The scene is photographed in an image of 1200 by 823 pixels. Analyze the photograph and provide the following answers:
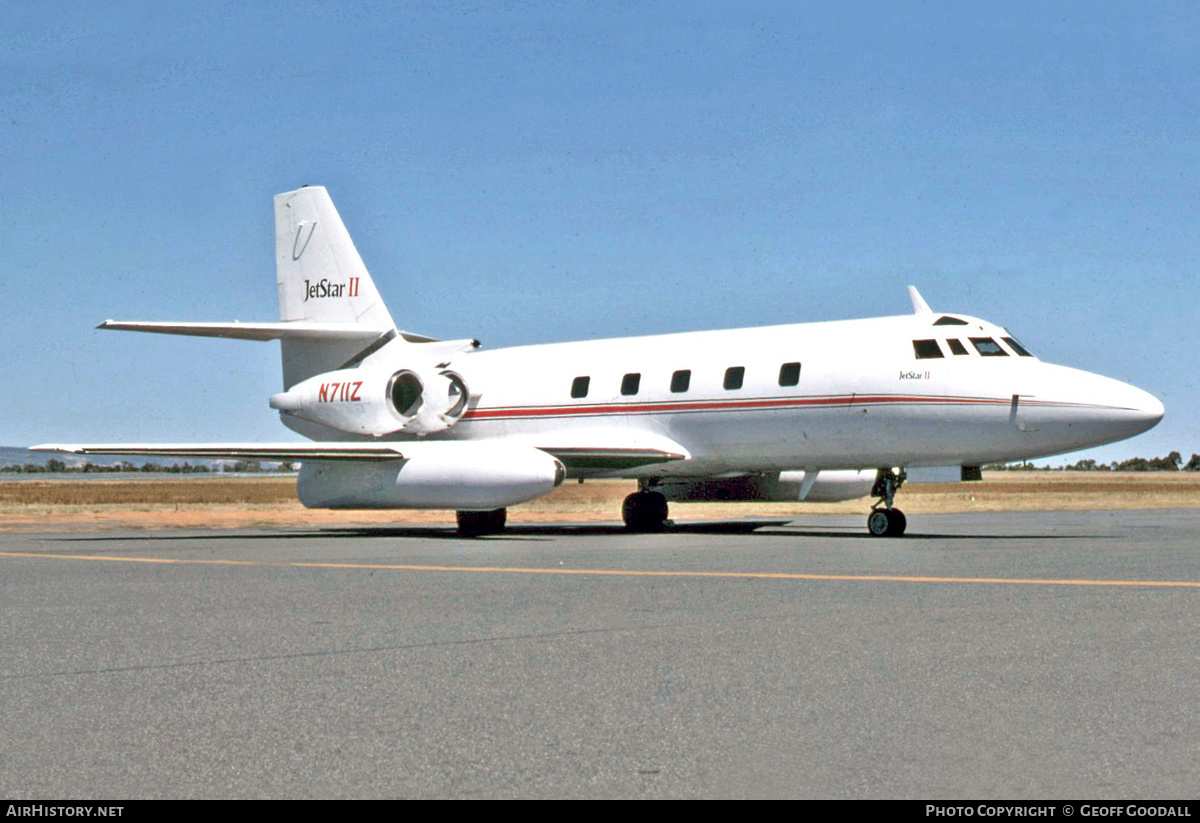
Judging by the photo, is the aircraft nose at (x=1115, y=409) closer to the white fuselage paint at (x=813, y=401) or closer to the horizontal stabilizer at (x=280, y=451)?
the white fuselage paint at (x=813, y=401)

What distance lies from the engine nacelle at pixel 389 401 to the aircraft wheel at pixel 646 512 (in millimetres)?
3933

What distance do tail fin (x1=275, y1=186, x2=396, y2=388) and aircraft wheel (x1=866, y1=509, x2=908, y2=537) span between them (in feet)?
38.6

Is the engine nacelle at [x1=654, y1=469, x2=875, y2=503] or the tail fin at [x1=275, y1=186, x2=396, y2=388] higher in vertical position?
the tail fin at [x1=275, y1=186, x2=396, y2=388]

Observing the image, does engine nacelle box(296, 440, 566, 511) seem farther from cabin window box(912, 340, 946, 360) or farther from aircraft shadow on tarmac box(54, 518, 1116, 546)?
cabin window box(912, 340, 946, 360)

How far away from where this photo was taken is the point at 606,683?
22.1 ft

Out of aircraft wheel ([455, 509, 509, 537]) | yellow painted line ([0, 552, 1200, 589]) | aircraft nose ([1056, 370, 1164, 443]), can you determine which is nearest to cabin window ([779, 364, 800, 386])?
aircraft nose ([1056, 370, 1164, 443])

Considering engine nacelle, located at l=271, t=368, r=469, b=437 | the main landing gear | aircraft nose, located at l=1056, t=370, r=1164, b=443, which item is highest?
engine nacelle, located at l=271, t=368, r=469, b=437

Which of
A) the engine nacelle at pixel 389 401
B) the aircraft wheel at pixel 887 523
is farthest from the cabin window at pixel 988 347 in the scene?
the engine nacelle at pixel 389 401

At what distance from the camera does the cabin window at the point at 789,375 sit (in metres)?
22.2

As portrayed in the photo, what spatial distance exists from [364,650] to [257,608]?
267 cm

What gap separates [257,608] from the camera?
10328 mm

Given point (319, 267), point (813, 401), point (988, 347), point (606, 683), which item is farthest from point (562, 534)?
point (606, 683)

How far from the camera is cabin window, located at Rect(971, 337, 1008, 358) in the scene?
20.8 m

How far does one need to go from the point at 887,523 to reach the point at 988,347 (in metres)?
3.17
